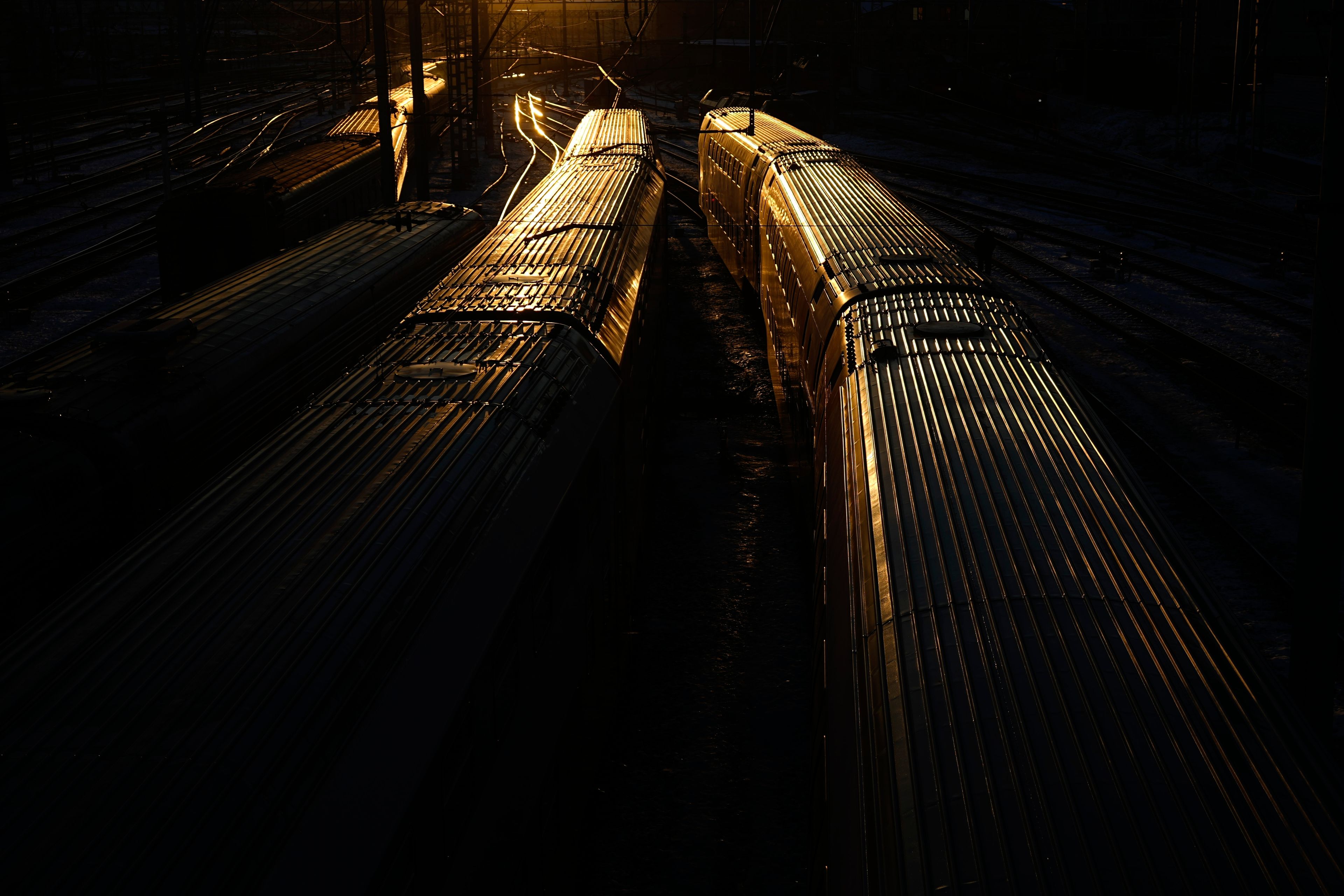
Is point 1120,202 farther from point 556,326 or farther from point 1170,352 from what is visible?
point 556,326

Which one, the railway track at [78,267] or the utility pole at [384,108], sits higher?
the utility pole at [384,108]

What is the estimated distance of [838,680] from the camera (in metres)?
5.37

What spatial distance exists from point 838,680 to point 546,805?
186 centimetres

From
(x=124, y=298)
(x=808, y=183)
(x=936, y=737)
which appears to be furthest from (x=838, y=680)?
(x=124, y=298)

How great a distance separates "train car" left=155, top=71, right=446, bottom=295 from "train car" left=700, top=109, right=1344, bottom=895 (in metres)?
11.2

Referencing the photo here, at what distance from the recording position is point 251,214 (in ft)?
53.2

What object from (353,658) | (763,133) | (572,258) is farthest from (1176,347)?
(353,658)

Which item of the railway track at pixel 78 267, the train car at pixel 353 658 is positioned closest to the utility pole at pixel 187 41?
the railway track at pixel 78 267

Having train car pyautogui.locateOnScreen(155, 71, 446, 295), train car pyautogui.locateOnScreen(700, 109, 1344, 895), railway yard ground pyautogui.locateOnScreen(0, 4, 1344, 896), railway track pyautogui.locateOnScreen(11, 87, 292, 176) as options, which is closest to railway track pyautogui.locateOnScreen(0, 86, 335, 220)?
railway yard ground pyautogui.locateOnScreen(0, 4, 1344, 896)

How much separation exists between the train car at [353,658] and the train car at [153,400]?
4.53ft

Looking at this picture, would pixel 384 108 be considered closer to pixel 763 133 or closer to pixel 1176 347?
pixel 763 133

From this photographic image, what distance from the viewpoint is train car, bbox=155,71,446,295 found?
1608 cm

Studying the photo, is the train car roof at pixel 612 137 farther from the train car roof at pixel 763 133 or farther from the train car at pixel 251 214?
the train car at pixel 251 214

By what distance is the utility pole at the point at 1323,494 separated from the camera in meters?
5.32
